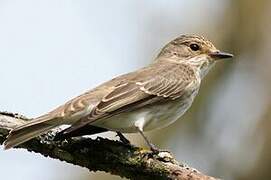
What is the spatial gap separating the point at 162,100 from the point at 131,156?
2.78ft

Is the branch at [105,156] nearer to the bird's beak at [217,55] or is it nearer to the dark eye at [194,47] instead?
the bird's beak at [217,55]

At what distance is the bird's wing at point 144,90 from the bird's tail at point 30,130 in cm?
22

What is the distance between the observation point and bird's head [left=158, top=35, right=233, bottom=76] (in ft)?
28.9

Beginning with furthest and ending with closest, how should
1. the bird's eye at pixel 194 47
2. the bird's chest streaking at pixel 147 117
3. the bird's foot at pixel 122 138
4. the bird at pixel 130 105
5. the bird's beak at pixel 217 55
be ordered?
the bird's eye at pixel 194 47, the bird's beak at pixel 217 55, the bird's foot at pixel 122 138, the bird's chest streaking at pixel 147 117, the bird at pixel 130 105

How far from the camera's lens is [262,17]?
10.5 m

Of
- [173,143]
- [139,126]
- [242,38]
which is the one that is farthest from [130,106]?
[242,38]

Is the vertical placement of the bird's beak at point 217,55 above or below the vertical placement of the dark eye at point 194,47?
below

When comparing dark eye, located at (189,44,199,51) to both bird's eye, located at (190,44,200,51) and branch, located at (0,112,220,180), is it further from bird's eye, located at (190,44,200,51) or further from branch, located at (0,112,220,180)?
branch, located at (0,112,220,180)

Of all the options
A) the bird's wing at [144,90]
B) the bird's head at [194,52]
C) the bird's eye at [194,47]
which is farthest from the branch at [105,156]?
the bird's eye at [194,47]

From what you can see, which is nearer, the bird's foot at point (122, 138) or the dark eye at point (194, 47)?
the bird's foot at point (122, 138)

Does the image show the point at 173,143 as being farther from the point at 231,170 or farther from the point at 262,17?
the point at 262,17

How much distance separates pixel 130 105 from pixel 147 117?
0.56 ft

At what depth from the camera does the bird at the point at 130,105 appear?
716 centimetres

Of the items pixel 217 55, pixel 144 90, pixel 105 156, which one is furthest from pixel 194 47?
pixel 105 156
